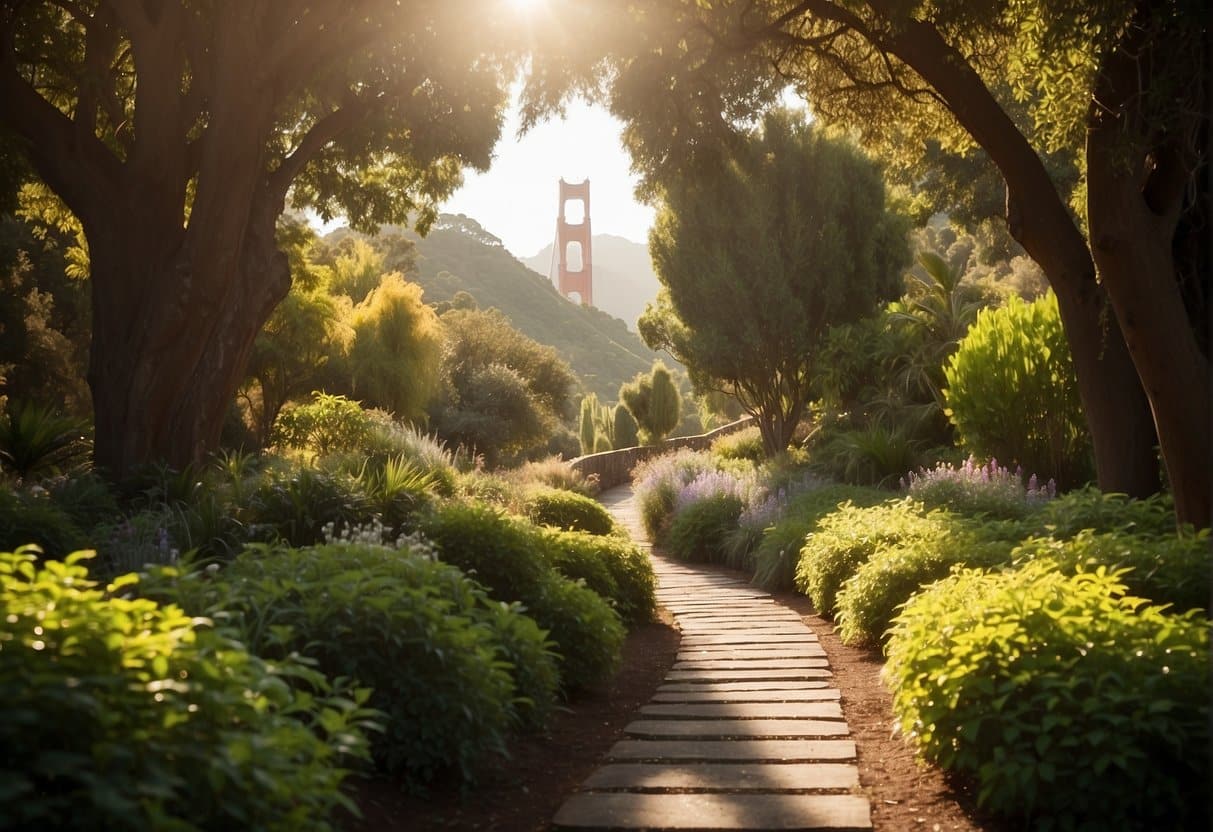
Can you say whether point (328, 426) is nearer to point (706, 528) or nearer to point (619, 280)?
point (706, 528)

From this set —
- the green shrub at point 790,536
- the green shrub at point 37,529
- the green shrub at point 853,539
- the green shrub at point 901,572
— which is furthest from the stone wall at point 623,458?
A: the green shrub at point 37,529

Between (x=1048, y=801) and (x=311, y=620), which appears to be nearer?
(x=1048, y=801)

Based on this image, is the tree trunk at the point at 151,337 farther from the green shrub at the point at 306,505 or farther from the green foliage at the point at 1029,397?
the green foliage at the point at 1029,397

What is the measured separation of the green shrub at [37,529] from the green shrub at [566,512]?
18.8 feet

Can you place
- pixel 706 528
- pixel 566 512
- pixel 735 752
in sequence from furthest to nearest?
1. pixel 706 528
2. pixel 566 512
3. pixel 735 752

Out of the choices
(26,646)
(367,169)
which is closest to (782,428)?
(367,169)

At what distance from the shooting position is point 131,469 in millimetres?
9227

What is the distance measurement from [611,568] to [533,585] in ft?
7.81

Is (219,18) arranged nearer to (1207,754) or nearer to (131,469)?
(131,469)

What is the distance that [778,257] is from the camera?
19.5 m

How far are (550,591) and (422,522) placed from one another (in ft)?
3.55

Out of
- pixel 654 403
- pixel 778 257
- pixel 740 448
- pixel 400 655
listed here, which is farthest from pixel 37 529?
pixel 654 403

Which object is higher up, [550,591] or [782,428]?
[782,428]

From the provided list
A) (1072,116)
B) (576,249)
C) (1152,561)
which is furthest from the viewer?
(576,249)
